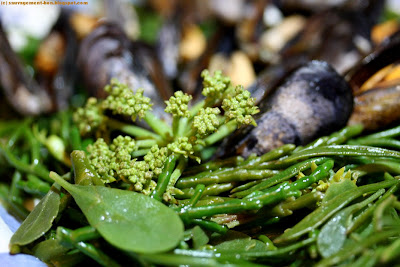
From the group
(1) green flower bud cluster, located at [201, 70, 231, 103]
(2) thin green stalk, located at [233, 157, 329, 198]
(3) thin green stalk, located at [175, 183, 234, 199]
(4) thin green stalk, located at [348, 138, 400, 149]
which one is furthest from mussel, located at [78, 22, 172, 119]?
→ (4) thin green stalk, located at [348, 138, 400, 149]

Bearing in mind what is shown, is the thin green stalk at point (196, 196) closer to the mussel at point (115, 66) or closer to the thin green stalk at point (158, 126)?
the thin green stalk at point (158, 126)

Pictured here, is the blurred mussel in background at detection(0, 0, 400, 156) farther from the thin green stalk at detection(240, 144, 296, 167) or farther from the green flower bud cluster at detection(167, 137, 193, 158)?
the green flower bud cluster at detection(167, 137, 193, 158)

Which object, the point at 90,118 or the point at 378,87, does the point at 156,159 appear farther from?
the point at 378,87

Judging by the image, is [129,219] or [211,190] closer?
[129,219]

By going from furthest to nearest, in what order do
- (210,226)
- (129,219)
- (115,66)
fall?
(115,66), (210,226), (129,219)

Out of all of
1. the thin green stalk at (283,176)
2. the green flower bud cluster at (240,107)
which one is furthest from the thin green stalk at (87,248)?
the green flower bud cluster at (240,107)

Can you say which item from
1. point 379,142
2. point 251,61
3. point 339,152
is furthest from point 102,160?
point 251,61
